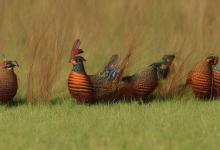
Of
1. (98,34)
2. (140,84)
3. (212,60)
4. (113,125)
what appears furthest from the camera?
(98,34)

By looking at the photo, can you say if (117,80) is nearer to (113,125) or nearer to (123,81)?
(123,81)

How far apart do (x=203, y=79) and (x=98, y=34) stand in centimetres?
142

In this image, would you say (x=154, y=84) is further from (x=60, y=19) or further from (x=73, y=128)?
(x=73, y=128)

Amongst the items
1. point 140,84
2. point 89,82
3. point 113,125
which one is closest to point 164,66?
point 140,84

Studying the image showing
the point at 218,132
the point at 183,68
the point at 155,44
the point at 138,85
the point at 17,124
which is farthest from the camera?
the point at 155,44

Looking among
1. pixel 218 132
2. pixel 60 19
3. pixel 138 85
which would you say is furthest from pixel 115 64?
pixel 218 132

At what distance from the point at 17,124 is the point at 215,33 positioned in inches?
94.4

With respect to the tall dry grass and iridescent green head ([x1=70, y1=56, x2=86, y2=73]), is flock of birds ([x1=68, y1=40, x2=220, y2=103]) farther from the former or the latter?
the tall dry grass

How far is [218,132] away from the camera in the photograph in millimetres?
3682

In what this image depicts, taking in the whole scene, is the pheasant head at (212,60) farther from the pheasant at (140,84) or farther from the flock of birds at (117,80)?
the pheasant at (140,84)

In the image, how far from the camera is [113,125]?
12.8 feet

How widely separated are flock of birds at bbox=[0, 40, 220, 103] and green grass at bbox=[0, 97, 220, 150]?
0.45 feet

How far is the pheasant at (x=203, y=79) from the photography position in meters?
4.97

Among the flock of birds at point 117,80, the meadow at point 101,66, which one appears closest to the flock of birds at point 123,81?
the flock of birds at point 117,80
